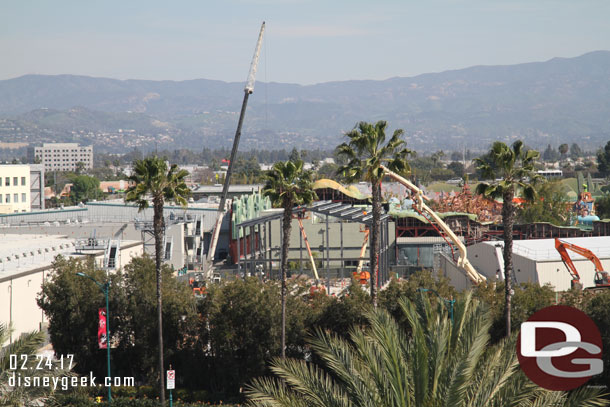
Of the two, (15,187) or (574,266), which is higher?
(15,187)

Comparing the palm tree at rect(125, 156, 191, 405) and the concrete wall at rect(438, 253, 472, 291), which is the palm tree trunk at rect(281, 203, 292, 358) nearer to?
the palm tree at rect(125, 156, 191, 405)

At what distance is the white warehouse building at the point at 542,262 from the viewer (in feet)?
195

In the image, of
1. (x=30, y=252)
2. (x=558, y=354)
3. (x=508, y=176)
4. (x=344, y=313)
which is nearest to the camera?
Answer: (x=558, y=354)

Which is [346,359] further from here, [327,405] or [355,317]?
[355,317]

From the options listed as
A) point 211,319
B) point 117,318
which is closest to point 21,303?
point 117,318

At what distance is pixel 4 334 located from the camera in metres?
24.4

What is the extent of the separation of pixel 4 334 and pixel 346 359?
1262 cm

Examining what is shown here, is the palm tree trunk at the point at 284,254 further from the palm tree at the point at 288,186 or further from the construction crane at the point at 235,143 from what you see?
the construction crane at the point at 235,143

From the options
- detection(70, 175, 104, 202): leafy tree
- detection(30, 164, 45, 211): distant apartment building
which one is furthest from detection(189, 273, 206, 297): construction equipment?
detection(70, 175, 104, 202): leafy tree

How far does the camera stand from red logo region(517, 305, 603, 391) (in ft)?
55.7

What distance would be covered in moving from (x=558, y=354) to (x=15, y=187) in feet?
385

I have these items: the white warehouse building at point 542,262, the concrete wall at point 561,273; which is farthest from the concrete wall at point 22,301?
the concrete wall at point 561,273

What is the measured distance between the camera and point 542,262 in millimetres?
59344

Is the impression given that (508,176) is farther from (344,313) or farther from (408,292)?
(344,313)
